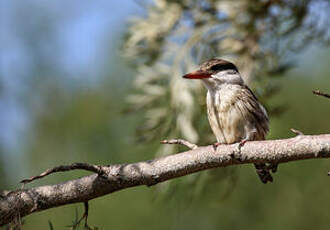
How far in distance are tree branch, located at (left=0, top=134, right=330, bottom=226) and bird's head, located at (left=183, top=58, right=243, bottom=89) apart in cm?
A: 131

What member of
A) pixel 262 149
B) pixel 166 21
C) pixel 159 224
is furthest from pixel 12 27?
pixel 262 149

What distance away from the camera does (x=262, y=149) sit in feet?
8.56

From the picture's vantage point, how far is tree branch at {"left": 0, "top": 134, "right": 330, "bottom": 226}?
249cm

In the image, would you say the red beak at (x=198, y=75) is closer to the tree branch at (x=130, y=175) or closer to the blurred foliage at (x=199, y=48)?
the blurred foliage at (x=199, y=48)

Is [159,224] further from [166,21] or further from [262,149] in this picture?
[262,149]

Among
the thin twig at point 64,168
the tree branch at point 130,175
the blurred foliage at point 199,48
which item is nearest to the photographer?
the thin twig at point 64,168

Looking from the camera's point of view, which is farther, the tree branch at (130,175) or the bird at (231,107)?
the bird at (231,107)

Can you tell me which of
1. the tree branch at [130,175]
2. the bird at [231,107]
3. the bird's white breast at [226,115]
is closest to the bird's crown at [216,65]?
the bird at [231,107]

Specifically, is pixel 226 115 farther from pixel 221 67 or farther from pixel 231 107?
pixel 221 67

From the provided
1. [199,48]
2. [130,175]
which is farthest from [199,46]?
[130,175]

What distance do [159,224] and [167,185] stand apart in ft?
7.82

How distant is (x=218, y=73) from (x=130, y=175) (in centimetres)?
164

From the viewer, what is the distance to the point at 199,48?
3.91m

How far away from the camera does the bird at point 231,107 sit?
3.93m
